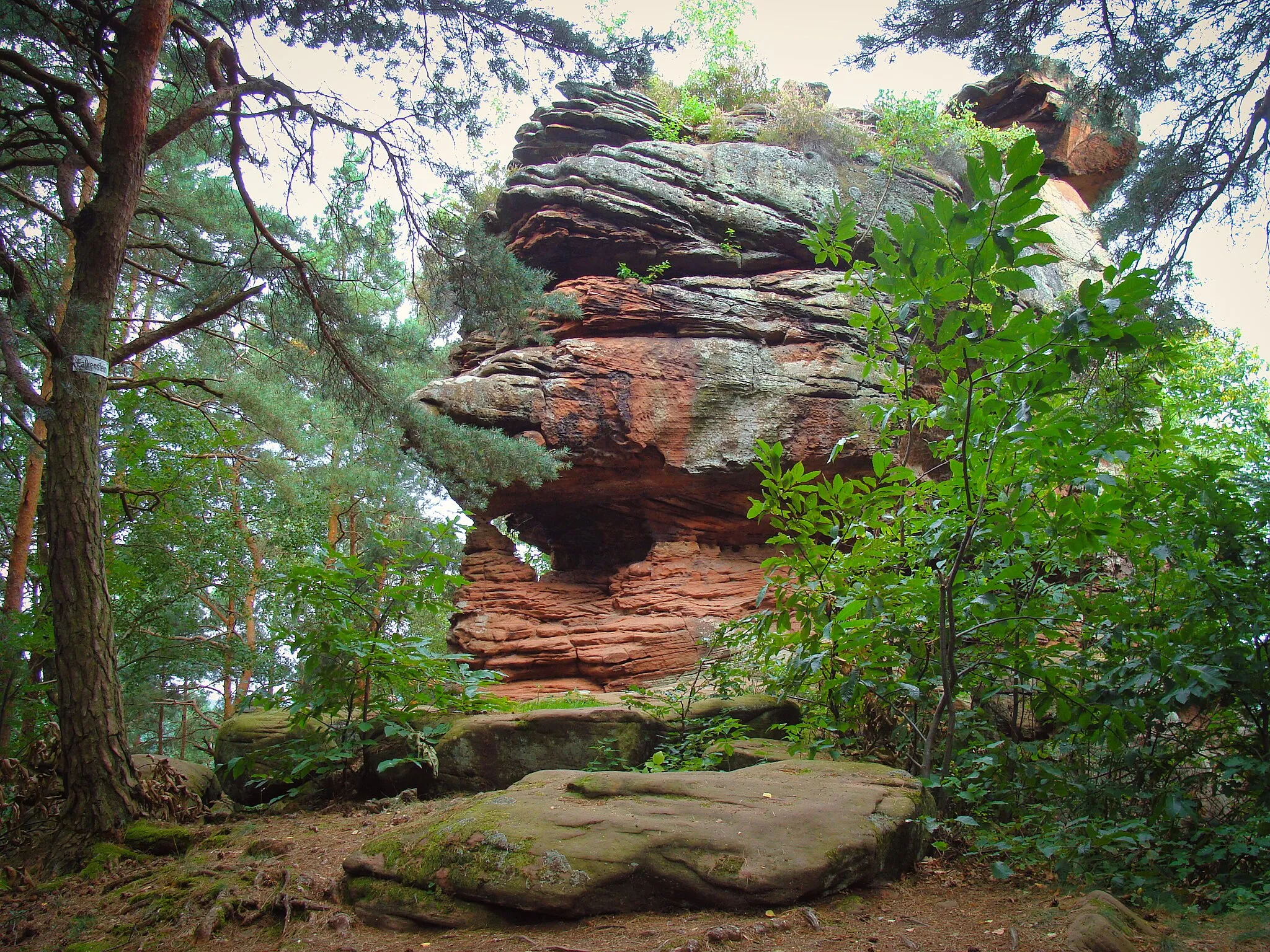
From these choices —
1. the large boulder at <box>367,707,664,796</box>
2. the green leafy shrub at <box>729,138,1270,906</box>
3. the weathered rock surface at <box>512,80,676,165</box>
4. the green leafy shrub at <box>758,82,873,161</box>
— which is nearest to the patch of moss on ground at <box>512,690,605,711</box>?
the large boulder at <box>367,707,664,796</box>

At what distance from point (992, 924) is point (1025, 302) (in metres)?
12.4

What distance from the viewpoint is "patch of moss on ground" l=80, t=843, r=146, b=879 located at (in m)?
3.73

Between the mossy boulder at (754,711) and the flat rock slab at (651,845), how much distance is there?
8.02 feet

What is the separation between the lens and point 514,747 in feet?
17.2

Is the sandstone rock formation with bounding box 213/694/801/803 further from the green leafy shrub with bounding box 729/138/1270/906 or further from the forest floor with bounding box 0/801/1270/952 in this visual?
the green leafy shrub with bounding box 729/138/1270/906

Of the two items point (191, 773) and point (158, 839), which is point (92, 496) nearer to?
point (158, 839)

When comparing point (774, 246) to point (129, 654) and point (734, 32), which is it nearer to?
point (734, 32)

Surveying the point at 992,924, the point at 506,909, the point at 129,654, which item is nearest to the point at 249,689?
the point at 129,654

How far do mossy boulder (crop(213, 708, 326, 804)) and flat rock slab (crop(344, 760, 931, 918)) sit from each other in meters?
2.13

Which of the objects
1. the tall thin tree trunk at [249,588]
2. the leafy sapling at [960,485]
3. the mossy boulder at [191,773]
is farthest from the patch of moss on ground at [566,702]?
the tall thin tree trunk at [249,588]

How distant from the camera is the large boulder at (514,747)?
5117 millimetres

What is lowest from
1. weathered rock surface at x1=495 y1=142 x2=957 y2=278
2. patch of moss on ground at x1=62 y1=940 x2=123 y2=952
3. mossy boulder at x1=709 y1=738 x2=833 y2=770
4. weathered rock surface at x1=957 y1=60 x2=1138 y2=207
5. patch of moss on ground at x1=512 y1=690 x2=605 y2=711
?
patch of moss on ground at x1=512 y1=690 x2=605 y2=711

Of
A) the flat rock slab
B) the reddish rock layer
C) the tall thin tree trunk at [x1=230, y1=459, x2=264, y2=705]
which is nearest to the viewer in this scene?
the flat rock slab

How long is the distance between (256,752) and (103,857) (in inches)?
50.5
